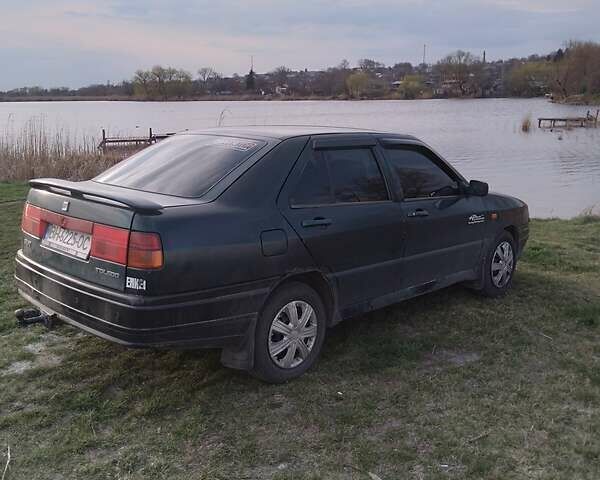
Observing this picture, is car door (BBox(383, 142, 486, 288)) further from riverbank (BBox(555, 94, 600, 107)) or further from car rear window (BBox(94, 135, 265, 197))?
riverbank (BBox(555, 94, 600, 107))

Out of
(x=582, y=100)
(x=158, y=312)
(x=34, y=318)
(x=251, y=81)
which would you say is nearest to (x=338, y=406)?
(x=158, y=312)

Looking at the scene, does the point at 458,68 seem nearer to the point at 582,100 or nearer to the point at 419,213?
the point at 582,100

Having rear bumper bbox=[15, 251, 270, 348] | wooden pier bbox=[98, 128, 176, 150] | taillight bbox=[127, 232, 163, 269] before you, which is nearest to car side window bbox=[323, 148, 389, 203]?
rear bumper bbox=[15, 251, 270, 348]

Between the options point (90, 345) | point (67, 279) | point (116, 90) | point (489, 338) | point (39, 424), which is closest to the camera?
point (39, 424)

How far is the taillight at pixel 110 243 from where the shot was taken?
12.0ft

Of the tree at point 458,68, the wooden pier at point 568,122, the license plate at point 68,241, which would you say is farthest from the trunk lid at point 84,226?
the tree at point 458,68

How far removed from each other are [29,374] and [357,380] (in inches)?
86.1

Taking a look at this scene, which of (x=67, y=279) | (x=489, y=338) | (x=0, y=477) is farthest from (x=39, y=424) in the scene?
(x=489, y=338)

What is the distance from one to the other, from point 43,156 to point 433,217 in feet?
47.8

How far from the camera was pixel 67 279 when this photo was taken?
4.02 meters

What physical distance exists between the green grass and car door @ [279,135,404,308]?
23.0 inches

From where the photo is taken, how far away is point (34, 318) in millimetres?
4453

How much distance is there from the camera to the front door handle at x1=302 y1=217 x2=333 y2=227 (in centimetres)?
430

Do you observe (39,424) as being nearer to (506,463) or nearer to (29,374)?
(29,374)
